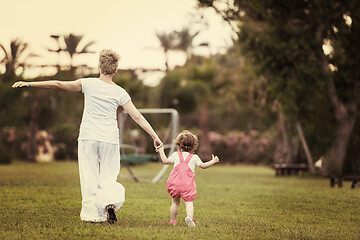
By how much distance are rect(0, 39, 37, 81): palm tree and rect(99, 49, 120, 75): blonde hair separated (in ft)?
60.9

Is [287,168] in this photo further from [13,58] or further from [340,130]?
[13,58]

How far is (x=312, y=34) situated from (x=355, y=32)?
1451mm

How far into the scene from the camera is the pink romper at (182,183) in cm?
766

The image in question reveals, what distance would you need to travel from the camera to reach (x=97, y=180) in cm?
767

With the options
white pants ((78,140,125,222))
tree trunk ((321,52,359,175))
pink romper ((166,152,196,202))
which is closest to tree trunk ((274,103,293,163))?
tree trunk ((321,52,359,175))

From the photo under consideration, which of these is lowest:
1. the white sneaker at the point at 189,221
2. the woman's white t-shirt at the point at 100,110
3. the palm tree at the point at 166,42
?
the white sneaker at the point at 189,221

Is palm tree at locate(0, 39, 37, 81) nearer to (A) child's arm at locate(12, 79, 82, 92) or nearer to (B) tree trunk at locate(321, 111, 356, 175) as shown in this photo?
(B) tree trunk at locate(321, 111, 356, 175)

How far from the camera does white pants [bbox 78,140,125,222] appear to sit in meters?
7.53

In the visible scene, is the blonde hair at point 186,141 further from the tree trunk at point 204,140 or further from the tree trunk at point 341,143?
the tree trunk at point 204,140

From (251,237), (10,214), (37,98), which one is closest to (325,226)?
(251,237)

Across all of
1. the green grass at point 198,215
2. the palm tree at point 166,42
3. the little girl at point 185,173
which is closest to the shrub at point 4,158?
the green grass at point 198,215

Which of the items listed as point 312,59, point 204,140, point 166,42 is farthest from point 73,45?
point 166,42

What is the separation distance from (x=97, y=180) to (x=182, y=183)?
105cm

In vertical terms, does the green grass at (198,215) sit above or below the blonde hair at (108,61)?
below
